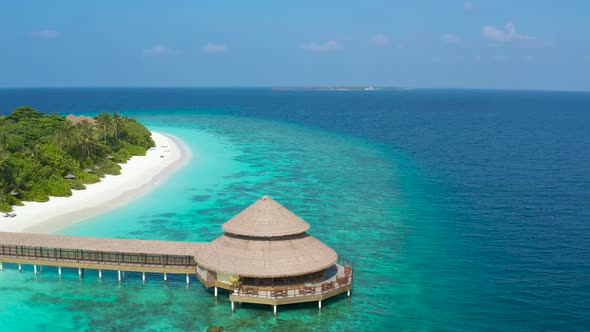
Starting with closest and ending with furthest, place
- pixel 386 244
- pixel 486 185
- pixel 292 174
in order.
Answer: pixel 386 244
pixel 486 185
pixel 292 174

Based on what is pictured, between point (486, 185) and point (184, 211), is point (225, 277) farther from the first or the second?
point (486, 185)

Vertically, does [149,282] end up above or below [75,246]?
below

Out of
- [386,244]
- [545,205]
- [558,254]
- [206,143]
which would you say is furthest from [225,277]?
[206,143]

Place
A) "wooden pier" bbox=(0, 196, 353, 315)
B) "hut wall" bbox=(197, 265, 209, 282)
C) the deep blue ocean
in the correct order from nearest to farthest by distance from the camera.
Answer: "wooden pier" bbox=(0, 196, 353, 315)
the deep blue ocean
"hut wall" bbox=(197, 265, 209, 282)

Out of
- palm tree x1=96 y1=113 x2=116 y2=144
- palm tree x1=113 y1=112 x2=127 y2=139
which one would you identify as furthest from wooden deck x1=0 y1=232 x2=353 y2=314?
palm tree x1=113 y1=112 x2=127 y2=139

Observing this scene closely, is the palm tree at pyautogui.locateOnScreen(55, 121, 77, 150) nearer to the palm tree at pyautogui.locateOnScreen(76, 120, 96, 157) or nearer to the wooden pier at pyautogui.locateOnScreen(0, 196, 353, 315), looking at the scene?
the palm tree at pyautogui.locateOnScreen(76, 120, 96, 157)

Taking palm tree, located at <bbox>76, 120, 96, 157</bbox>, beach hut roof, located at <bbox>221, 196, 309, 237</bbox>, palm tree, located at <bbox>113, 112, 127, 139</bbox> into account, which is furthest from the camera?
palm tree, located at <bbox>113, 112, 127, 139</bbox>
